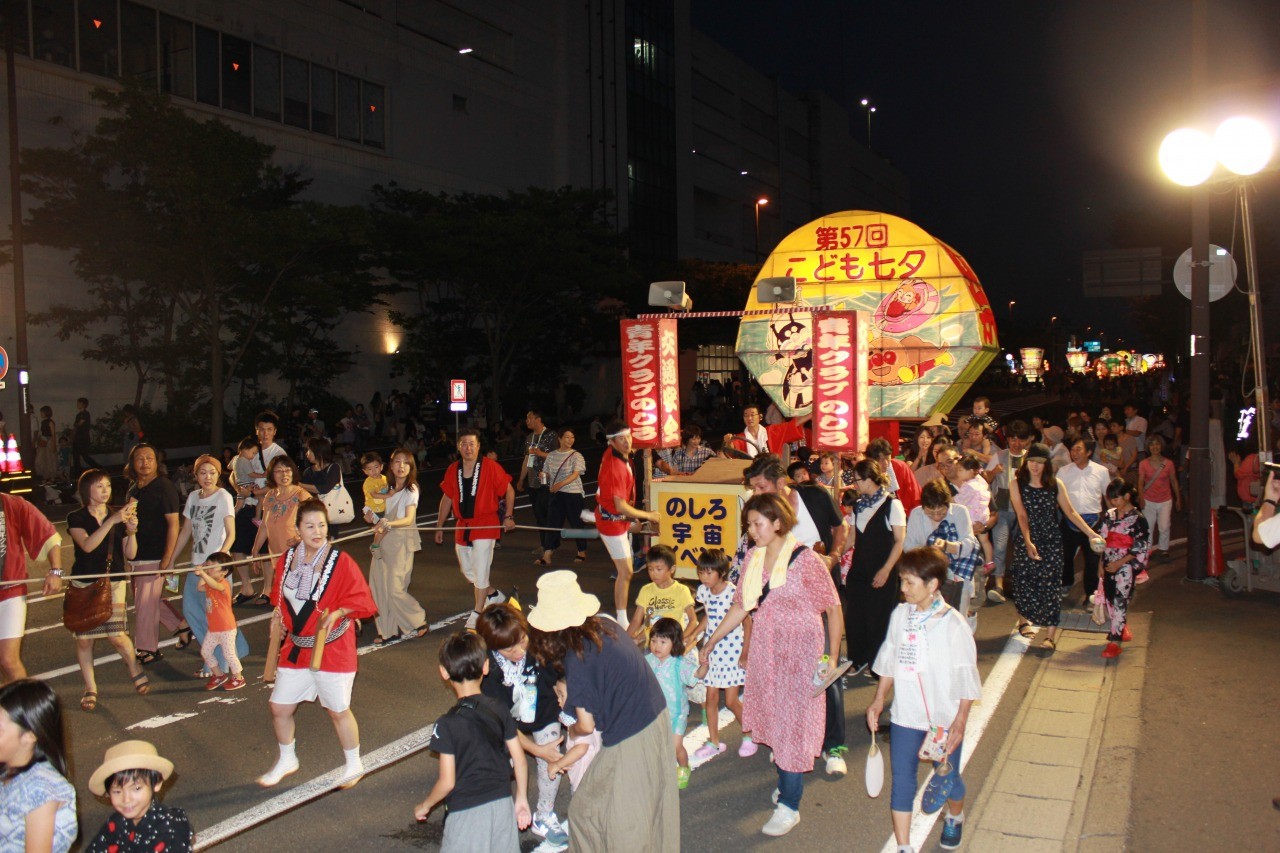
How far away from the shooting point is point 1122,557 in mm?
8836

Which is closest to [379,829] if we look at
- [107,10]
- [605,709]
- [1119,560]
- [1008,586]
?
[605,709]

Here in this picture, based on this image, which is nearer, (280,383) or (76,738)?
(76,738)

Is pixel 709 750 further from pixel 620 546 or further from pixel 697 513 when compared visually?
pixel 697 513

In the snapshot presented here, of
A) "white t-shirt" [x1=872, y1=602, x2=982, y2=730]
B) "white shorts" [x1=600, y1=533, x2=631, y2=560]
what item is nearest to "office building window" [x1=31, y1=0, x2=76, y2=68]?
"white shorts" [x1=600, y1=533, x2=631, y2=560]

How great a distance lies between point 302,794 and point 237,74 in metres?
29.9

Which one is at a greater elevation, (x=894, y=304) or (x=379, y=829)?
(x=894, y=304)

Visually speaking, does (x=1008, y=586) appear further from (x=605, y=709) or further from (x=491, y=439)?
(x=491, y=439)

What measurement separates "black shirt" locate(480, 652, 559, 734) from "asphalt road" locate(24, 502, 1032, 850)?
0.78 metres

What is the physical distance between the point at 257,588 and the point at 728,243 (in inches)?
2237

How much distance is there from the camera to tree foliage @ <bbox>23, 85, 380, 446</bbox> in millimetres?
23047

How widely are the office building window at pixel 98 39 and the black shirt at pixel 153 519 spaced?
75.3ft

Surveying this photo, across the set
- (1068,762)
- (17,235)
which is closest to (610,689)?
(1068,762)

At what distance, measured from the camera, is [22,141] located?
24.6 m

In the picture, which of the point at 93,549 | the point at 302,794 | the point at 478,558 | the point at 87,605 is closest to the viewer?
the point at 302,794
